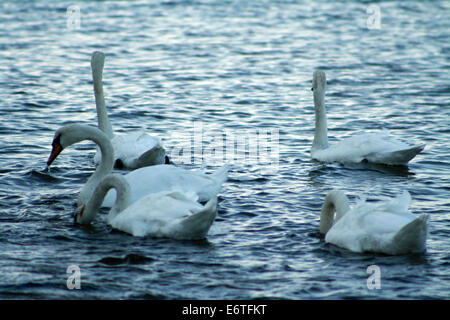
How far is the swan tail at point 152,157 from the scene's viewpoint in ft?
38.1

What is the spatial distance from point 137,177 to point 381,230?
3075 millimetres

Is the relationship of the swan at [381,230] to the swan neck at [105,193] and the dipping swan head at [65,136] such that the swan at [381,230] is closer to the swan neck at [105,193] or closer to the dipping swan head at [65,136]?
the swan neck at [105,193]

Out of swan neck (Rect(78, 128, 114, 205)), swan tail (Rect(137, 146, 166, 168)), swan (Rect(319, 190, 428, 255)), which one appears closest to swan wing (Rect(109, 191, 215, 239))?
swan neck (Rect(78, 128, 114, 205))

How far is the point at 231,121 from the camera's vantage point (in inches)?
589

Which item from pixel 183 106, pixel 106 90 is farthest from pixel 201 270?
pixel 106 90

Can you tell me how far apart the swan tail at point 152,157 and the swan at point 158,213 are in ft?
8.42

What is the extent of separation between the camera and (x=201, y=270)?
7680 millimetres

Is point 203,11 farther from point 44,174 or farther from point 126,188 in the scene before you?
point 126,188

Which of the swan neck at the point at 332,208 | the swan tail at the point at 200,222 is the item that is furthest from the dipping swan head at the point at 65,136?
the swan neck at the point at 332,208

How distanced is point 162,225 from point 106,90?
9.30m

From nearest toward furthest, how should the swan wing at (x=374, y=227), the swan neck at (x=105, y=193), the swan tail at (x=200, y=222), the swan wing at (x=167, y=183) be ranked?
the swan wing at (x=374, y=227)
the swan tail at (x=200, y=222)
the swan neck at (x=105, y=193)
the swan wing at (x=167, y=183)

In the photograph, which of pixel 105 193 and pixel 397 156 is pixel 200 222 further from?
pixel 397 156

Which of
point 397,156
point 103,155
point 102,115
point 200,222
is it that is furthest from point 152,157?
point 200,222

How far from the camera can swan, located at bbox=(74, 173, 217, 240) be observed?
27.3 ft
